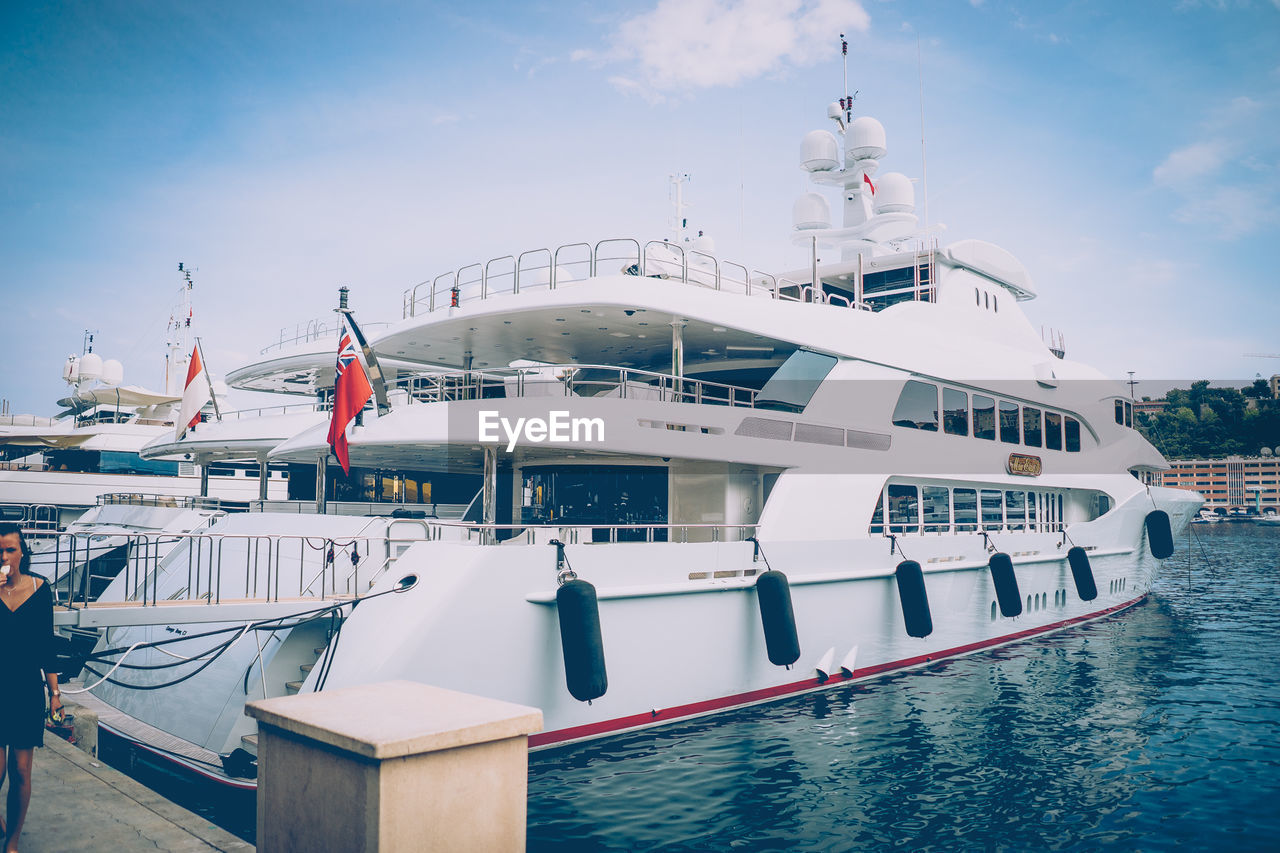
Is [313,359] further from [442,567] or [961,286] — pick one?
[961,286]

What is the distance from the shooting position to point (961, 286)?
19.5 m

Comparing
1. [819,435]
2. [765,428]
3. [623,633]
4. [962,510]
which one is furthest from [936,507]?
[623,633]

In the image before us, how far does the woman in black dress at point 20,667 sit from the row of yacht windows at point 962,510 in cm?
1177

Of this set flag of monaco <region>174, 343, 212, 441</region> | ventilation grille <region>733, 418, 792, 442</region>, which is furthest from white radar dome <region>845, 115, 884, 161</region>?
flag of monaco <region>174, 343, 212, 441</region>

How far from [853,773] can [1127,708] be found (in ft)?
18.2

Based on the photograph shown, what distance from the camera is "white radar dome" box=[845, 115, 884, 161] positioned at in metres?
22.4

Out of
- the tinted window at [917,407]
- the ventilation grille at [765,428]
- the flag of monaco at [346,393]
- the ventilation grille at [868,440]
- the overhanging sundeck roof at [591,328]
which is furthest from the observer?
the tinted window at [917,407]

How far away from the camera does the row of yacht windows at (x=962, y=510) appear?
49.6 feet

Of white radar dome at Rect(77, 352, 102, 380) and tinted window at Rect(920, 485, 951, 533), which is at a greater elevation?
white radar dome at Rect(77, 352, 102, 380)

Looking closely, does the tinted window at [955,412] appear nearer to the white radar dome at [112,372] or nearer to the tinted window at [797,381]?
the tinted window at [797,381]

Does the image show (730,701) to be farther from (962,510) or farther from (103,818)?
(962,510)

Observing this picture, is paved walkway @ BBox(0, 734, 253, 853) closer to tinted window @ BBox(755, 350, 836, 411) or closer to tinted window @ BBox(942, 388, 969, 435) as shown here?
tinted window @ BBox(755, 350, 836, 411)
